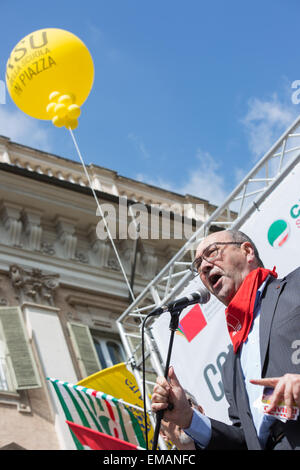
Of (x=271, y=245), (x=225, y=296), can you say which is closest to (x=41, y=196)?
(x=271, y=245)

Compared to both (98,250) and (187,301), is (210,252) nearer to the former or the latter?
(187,301)

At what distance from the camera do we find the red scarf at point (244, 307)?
3.22 meters

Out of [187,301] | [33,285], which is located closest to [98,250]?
[33,285]

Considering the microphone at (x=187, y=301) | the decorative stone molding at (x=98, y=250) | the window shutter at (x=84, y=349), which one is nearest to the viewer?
the microphone at (x=187, y=301)

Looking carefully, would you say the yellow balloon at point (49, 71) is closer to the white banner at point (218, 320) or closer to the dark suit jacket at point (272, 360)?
the white banner at point (218, 320)

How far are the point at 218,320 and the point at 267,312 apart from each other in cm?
460

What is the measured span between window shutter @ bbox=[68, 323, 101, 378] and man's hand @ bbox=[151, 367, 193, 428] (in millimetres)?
8875

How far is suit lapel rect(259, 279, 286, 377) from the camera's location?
2.97m

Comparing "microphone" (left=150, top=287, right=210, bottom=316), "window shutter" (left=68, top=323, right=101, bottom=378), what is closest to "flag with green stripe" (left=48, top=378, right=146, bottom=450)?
"window shutter" (left=68, top=323, right=101, bottom=378)

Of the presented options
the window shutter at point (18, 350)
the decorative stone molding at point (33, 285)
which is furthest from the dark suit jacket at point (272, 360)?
the decorative stone molding at point (33, 285)

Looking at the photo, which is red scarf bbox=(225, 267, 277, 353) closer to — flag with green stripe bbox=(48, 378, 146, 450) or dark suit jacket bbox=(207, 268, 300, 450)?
dark suit jacket bbox=(207, 268, 300, 450)

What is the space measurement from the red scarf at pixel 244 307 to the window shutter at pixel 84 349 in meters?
8.77

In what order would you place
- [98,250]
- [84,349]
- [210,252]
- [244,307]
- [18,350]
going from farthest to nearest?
[98,250] → [84,349] → [18,350] → [210,252] → [244,307]

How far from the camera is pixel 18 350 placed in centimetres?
1148
